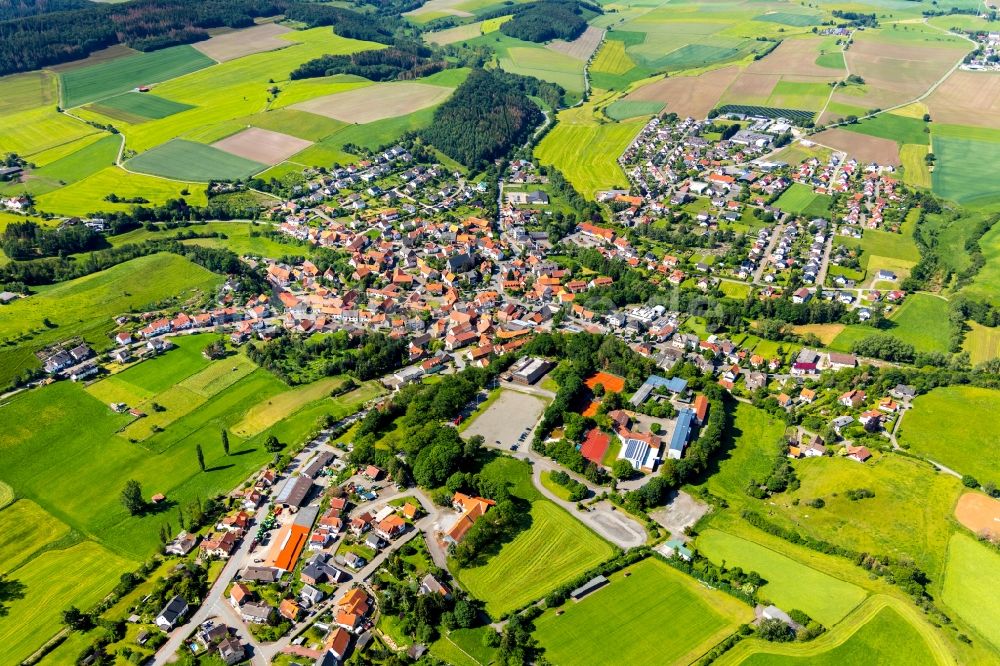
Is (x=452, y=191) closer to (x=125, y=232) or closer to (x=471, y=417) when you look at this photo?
(x=125, y=232)

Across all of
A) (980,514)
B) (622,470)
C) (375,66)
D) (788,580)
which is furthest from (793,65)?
(788,580)

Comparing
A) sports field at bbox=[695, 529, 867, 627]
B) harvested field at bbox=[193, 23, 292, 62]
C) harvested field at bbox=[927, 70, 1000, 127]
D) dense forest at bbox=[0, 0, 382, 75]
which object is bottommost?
sports field at bbox=[695, 529, 867, 627]

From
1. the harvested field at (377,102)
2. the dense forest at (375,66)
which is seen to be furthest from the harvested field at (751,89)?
the dense forest at (375,66)

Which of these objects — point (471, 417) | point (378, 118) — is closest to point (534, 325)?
point (471, 417)

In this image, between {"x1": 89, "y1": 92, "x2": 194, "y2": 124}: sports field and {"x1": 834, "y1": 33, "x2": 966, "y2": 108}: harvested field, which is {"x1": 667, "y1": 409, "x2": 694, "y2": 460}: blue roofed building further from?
{"x1": 89, "y1": 92, "x2": 194, "y2": 124}: sports field

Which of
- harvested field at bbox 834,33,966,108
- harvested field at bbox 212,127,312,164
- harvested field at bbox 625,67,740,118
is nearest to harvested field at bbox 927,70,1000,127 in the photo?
harvested field at bbox 834,33,966,108

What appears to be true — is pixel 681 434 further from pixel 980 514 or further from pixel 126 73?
pixel 126 73

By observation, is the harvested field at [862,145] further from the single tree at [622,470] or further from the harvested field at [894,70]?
the single tree at [622,470]
